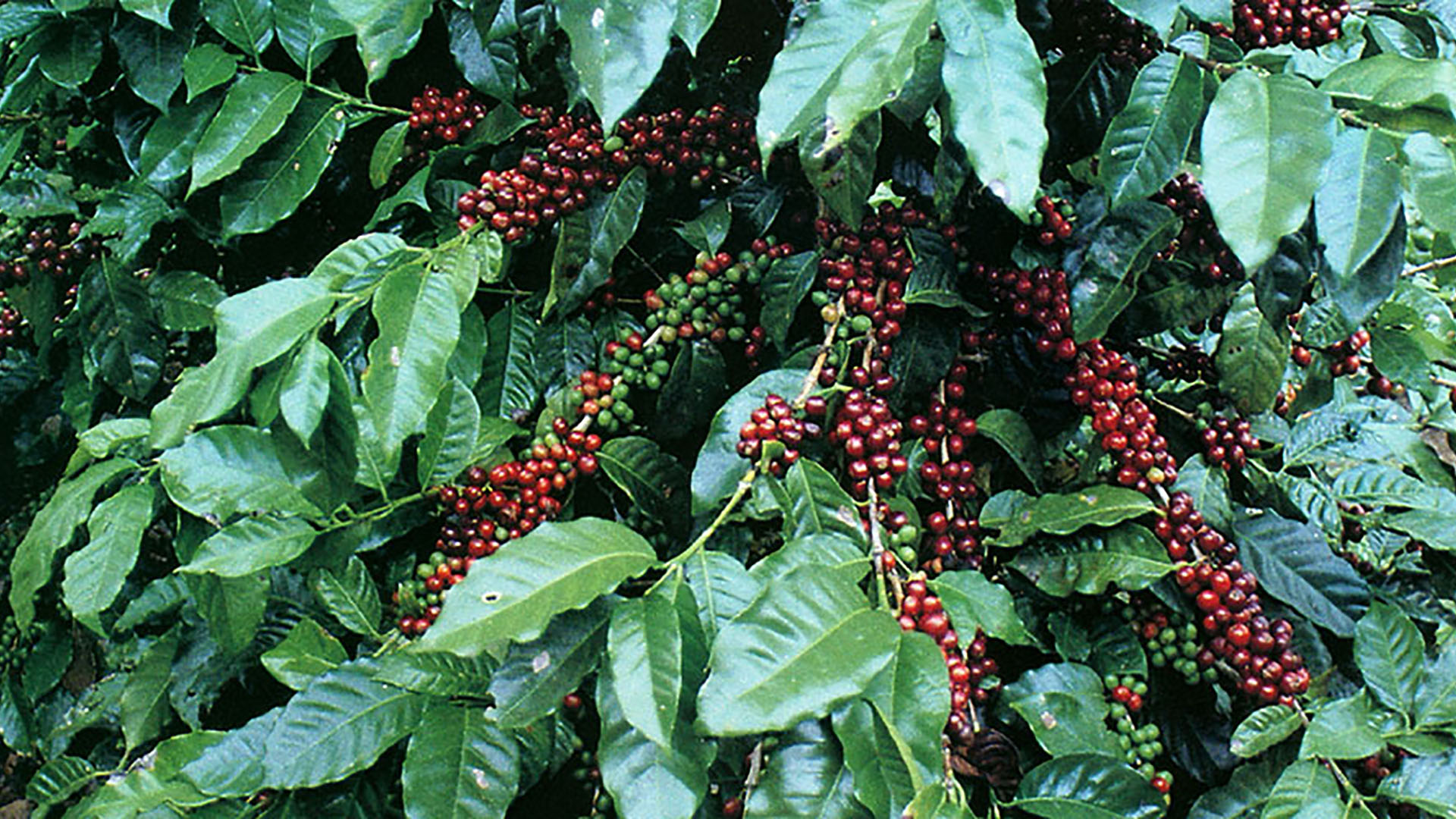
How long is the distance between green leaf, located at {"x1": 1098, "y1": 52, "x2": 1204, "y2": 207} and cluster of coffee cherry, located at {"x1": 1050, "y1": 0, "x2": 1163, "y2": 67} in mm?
170

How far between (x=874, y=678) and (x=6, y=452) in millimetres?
1971

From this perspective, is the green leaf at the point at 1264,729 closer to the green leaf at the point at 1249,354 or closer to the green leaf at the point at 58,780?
the green leaf at the point at 1249,354

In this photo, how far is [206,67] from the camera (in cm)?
122

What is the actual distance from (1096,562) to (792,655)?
39 centimetres

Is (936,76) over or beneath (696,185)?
over

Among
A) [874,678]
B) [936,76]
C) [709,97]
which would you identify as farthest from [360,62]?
[874,678]

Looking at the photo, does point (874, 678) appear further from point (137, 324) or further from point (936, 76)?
point (137, 324)

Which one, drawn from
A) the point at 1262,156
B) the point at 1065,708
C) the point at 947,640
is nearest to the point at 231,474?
the point at 947,640

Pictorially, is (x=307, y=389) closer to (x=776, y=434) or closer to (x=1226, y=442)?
(x=776, y=434)

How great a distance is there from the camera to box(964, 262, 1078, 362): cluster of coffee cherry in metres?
0.97

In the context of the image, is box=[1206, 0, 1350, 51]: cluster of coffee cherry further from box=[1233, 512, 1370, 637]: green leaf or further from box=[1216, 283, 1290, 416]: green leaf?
box=[1233, 512, 1370, 637]: green leaf

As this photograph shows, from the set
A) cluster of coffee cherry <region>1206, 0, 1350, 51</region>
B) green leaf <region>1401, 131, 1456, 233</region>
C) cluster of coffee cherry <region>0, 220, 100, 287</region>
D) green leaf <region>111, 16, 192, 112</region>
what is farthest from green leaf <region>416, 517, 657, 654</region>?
cluster of coffee cherry <region>0, 220, 100, 287</region>

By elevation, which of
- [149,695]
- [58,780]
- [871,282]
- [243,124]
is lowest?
[58,780]

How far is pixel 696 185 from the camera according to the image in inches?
44.8
